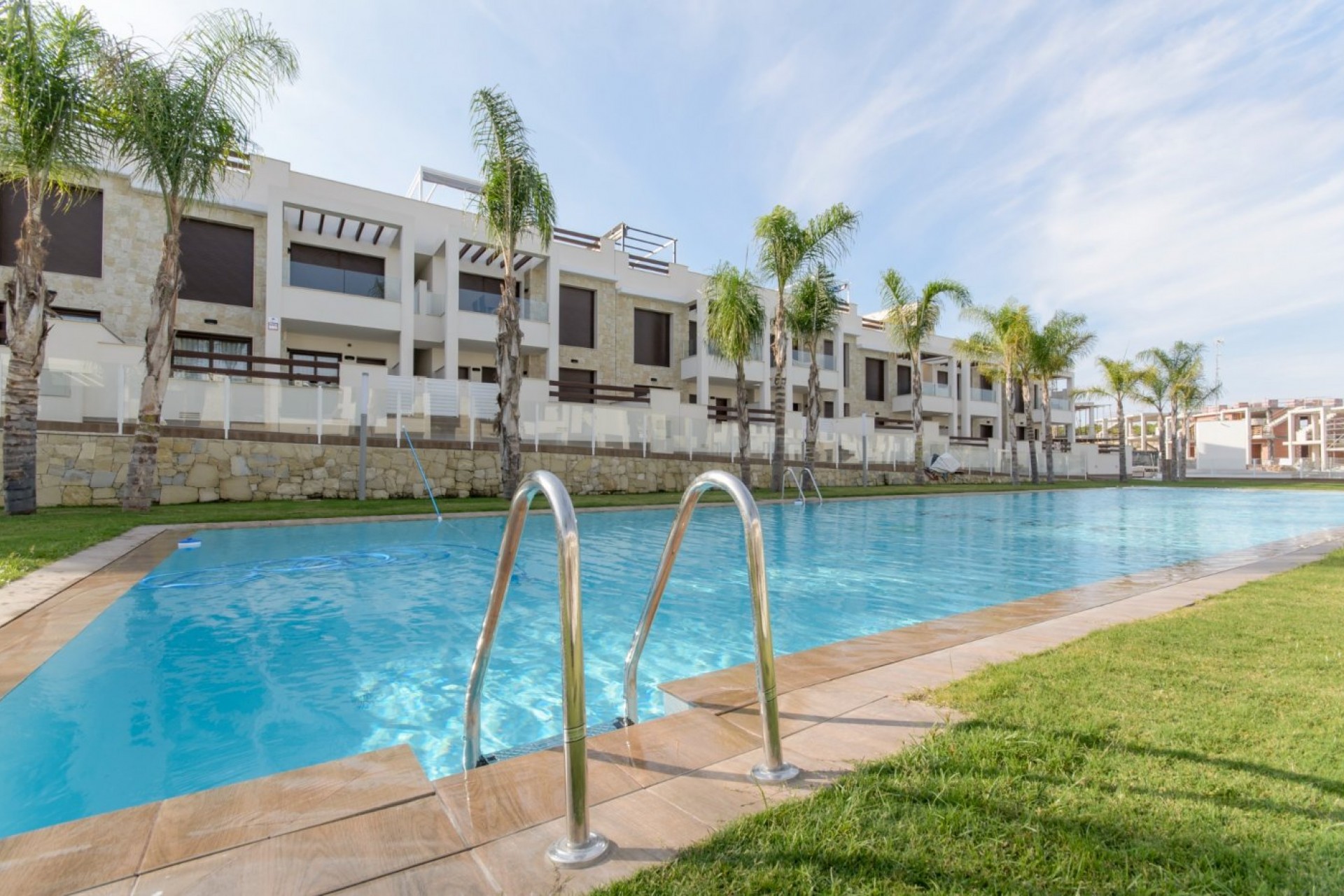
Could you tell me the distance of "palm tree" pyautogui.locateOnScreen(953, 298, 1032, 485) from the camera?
2870 cm

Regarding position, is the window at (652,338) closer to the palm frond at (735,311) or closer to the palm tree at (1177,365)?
the palm frond at (735,311)

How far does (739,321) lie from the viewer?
19016mm

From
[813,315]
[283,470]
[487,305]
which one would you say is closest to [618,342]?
[487,305]

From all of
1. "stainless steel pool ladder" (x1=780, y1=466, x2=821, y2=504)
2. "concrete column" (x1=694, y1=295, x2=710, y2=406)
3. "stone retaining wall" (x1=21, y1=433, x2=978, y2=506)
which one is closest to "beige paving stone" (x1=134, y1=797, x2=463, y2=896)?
"stone retaining wall" (x1=21, y1=433, x2=978, y2=506)

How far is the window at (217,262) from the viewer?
1766 centimetres

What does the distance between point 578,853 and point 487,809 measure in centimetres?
39

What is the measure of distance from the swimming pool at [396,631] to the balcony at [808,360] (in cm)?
1882

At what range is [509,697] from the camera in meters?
4.04

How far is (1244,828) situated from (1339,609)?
4243mm

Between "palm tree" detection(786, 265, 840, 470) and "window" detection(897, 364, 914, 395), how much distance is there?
15478 mm

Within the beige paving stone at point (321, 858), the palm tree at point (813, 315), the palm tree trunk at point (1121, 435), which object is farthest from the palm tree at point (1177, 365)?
the beige paving stone at point (321, 858)

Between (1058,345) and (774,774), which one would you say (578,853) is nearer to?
(774,774)

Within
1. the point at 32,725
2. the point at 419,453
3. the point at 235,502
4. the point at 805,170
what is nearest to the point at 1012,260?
the point at 805,170

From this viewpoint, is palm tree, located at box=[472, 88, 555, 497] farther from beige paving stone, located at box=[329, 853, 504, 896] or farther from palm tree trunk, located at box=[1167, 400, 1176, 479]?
palm tree trunk, located at box=[1167, 400, 1176, 479]
